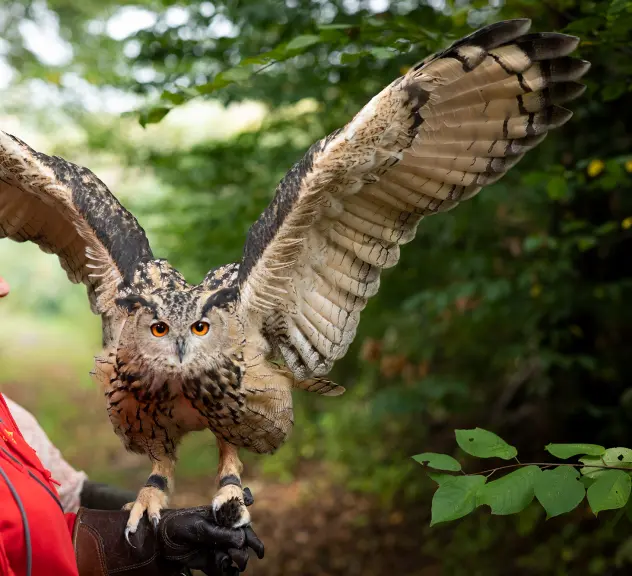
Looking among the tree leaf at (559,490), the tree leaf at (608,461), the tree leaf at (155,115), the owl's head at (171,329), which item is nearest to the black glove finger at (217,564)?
the owl's head at (171,329)

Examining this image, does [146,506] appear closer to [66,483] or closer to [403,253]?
[66,483]

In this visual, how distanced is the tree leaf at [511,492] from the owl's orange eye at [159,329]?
87 centimetres

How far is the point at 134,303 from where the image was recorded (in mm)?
1838

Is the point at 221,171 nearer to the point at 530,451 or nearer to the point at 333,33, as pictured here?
the point at 333,33

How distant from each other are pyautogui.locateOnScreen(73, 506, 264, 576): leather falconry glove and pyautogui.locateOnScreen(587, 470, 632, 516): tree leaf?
90 cm

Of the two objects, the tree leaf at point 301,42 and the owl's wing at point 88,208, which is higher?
the tree leaf at point 301,42

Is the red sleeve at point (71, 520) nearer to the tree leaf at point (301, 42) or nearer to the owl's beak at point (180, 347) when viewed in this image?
the owl's beak at point (180, 347)

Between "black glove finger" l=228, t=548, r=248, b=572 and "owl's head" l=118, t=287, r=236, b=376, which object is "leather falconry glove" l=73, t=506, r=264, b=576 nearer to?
"black glove finger" l=228, t=548, r=248, b=572

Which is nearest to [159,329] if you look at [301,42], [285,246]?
[285,246]

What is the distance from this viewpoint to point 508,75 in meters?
2.00

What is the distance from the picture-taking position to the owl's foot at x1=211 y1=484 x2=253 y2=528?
2021 millimetres

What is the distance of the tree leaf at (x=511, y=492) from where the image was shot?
167 cm

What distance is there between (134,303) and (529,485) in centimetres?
108

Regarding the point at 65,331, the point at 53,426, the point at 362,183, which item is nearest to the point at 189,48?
the point at 362,183
